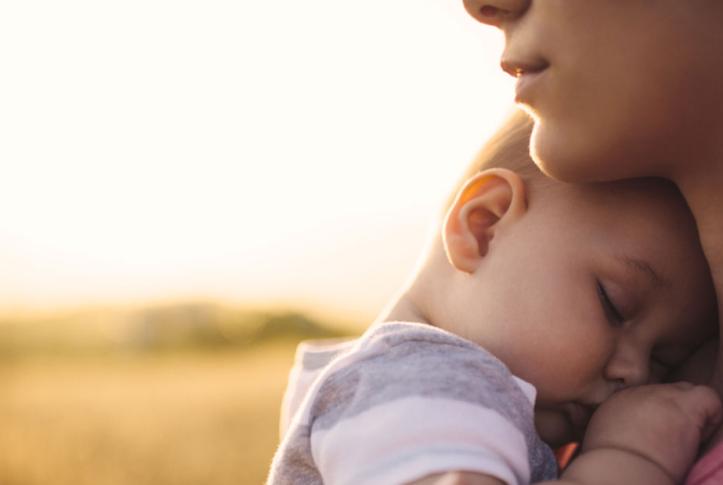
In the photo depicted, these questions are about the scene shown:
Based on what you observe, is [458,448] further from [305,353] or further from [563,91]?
[305,353]

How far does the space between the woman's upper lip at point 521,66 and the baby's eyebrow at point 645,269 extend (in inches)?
15.8

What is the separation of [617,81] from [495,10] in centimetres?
28

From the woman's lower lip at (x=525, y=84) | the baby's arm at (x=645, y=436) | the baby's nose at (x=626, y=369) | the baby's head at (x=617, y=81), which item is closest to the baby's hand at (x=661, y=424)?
the baby's arm at (x=645, y=436)

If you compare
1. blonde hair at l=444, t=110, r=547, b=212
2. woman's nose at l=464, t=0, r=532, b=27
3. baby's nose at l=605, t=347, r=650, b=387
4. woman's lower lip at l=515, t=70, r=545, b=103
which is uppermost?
woman's nose at l=464, t=0, r=532, b=27

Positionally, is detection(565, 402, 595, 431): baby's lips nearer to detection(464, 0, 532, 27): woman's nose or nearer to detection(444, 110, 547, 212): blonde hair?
detection(444, 110, 547, 212): blonde hair

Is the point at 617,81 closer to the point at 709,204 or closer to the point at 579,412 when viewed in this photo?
the point at 709,204

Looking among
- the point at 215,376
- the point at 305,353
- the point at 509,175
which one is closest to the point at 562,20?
the point at 509,175

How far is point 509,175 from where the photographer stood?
1.90 m

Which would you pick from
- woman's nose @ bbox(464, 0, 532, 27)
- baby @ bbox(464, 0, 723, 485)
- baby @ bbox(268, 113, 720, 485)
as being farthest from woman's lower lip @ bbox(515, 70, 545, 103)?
baby @ bbox(268, 113, 720, 485)

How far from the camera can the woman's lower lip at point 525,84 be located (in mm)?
1586

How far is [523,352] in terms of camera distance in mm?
1729

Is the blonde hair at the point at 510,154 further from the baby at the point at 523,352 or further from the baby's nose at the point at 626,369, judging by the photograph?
the baby's nose at the point at 626,369

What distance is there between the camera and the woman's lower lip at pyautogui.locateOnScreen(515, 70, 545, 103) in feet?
5.20

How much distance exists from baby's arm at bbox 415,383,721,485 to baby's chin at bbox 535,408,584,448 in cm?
18
